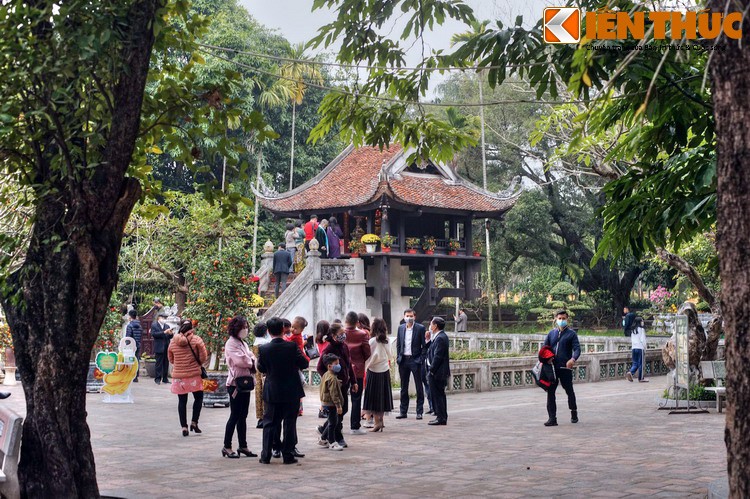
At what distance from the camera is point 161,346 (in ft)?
71.9

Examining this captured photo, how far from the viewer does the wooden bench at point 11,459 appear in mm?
6828

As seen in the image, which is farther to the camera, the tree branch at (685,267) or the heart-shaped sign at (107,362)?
the heart-shaped sign at (107,362)

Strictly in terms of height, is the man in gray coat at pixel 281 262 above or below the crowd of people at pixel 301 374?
above

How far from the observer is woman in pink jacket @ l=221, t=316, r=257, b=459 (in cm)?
1045

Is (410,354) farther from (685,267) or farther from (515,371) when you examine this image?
(515,371)

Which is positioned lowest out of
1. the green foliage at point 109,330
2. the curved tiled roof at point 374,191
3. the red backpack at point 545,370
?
the red backpack at point 545,370

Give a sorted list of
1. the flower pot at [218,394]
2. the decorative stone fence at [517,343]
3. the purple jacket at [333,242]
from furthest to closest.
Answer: the purple jacket at [333,242], the decorative stone fence at [517,343], the flower pot at [218,394]

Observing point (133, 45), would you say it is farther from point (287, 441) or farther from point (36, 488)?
point (287, 441)

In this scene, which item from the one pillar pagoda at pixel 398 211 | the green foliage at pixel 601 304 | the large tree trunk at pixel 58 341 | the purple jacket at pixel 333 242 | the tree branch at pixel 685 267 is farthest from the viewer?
the green foliage at pixel 601 304

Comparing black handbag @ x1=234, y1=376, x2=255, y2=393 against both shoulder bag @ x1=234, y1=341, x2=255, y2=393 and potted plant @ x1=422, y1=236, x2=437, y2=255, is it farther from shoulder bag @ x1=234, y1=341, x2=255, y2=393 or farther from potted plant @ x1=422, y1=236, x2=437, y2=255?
potted plant @ x1=422, y1=236, x2=437, y2=255

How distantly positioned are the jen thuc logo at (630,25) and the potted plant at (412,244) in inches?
964

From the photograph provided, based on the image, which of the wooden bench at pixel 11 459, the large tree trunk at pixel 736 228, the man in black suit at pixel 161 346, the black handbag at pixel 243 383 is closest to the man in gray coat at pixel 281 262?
the man in black suit at pixel 161 346

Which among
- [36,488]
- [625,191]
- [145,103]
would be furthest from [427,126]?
[36,488]

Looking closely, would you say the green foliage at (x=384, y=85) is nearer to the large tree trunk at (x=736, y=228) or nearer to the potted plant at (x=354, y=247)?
the large tree trunk at (x=736, y=228)
